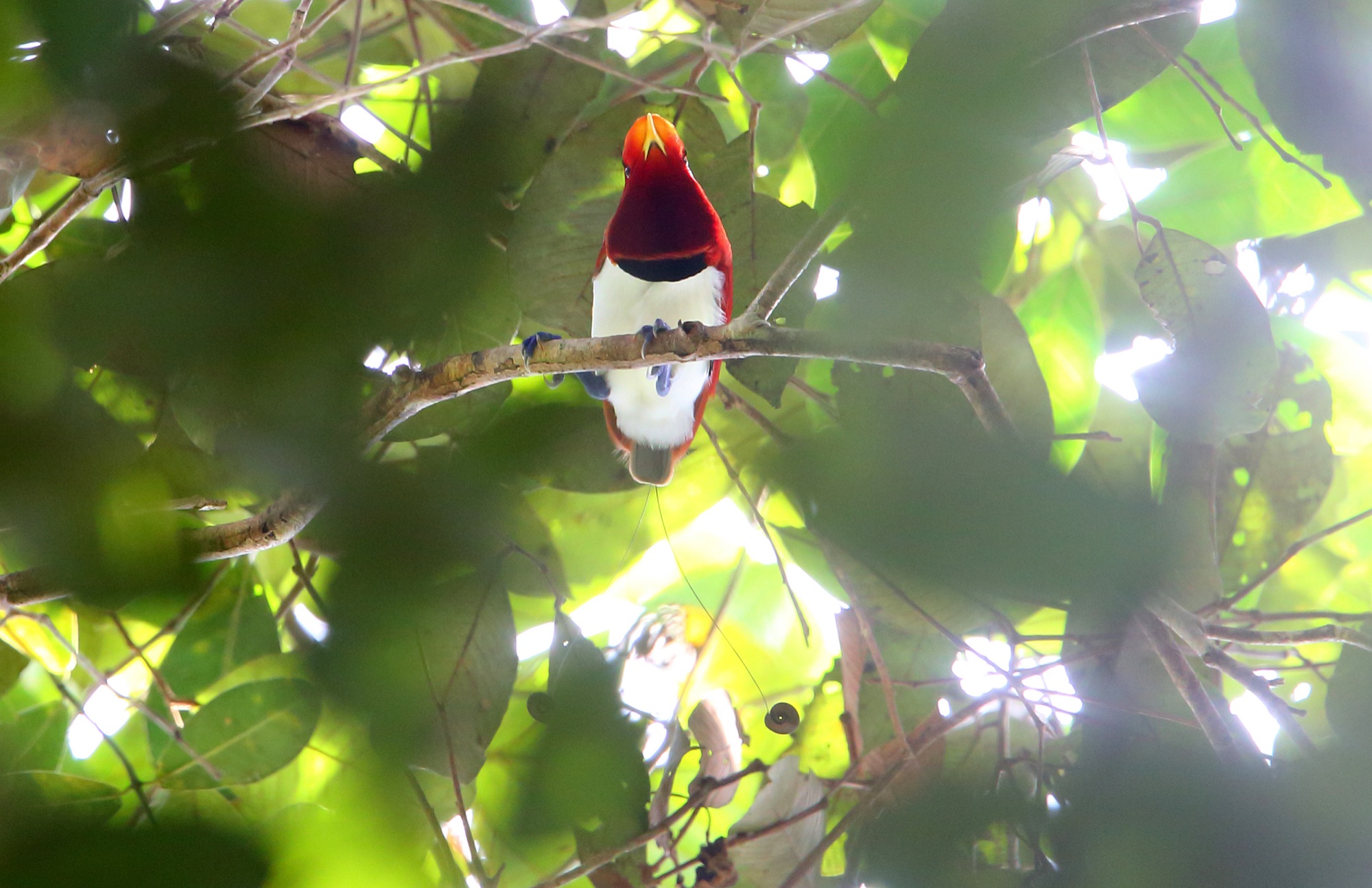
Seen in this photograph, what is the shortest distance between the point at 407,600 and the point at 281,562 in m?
1.35

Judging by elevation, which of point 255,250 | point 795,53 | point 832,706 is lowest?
point 255,250

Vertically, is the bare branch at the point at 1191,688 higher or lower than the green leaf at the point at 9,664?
higher

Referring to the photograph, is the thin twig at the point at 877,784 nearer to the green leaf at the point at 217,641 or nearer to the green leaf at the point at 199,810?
the green leaf at the point at 199,810

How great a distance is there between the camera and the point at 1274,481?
1729mm

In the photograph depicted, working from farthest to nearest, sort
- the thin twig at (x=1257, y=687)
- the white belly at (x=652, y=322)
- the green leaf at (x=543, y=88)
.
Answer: the white belly at (x=652, y=322), the green leaf at (x=543, y=88), the thin twig at (x=1257, y=687)

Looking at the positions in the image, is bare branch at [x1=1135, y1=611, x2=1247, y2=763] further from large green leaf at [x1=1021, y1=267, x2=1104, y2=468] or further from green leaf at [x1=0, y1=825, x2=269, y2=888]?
green leaf at [x1=0, y1=825, x2=269, y2=888]

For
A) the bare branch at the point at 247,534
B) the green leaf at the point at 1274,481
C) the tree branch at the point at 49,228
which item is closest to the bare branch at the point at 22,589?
the bare branch at the point at 247,534

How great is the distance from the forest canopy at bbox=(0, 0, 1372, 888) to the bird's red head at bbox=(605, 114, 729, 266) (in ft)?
0.17

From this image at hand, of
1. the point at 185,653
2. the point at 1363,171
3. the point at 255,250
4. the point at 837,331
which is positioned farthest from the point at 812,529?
the point at 185,653

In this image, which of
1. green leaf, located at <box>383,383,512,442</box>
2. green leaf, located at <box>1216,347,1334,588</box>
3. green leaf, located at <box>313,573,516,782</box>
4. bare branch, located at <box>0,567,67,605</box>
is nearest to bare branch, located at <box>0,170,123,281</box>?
bare branch, located at <box>0,567,67,605</box>

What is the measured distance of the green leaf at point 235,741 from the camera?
3.84 ft

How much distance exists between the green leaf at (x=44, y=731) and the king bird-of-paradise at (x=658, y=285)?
97cm

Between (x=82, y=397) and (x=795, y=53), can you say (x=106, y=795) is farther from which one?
(x=795, y=53)

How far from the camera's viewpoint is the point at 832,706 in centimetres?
188
